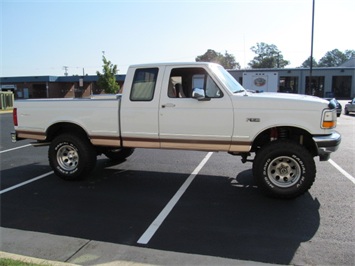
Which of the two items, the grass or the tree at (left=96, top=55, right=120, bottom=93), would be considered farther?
the tree at (left=96, top=55, right=120, bottom=93)

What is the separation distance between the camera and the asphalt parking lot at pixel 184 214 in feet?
12.4

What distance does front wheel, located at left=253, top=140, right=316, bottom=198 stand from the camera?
5.29 meters

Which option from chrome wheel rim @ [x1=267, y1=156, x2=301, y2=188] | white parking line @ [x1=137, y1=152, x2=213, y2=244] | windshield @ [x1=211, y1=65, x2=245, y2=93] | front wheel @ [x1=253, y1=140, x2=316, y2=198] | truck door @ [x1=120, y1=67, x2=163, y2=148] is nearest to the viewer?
white parking line @ [x1=137, y1=152, x2=213, y2=244]

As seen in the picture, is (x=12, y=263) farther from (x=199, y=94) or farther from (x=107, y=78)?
(x=107, y=78)

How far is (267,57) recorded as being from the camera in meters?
121

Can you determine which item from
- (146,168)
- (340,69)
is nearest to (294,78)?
(340,69)

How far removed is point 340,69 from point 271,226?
5285 centimetres

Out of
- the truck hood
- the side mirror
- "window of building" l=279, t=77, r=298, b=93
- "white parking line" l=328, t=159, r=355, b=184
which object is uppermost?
"window of building" l=279, t=77, r=298, b=93

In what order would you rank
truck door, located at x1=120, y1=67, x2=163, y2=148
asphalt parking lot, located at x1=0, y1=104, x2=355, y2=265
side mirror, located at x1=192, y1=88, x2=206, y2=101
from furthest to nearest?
truck door, located at x1=120, y1=67, x2=163, y2=148, side mirror, located at x1=192, y1=88, x2=206, y2=101, asphalt parking lot, located at x1=0, y1=104, x2=355, y2=265

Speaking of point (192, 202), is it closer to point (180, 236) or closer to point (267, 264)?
point (180, 236)

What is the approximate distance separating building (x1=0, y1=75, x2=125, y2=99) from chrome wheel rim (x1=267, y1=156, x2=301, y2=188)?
180 feet

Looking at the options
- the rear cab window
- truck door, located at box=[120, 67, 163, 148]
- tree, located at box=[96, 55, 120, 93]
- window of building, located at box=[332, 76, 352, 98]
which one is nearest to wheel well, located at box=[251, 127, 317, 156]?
truck door, located at box=[120, 67, 163, 148]

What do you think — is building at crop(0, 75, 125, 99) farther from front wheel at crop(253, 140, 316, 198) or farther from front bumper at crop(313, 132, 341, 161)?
front bumper at crop(313, 132, 341, 161)

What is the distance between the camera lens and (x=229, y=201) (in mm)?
5391
